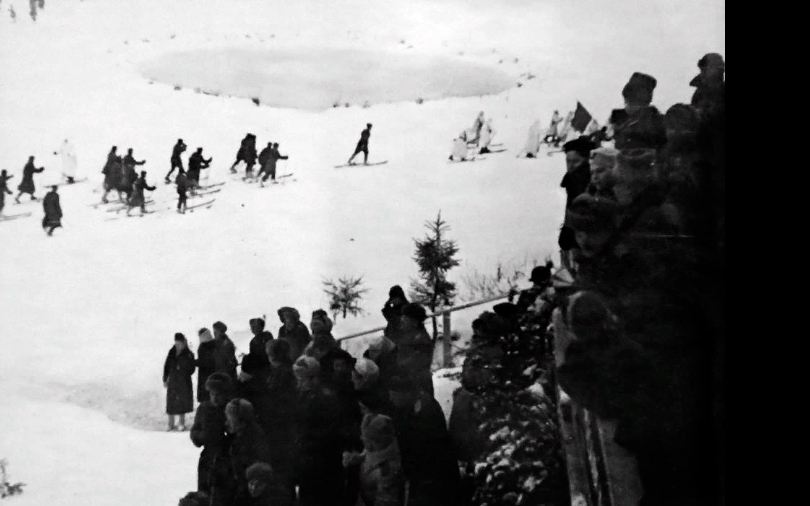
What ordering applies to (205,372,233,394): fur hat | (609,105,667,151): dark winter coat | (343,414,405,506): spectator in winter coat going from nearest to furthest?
(343,414,405,506): spectator in winter coat → (205,372,233,394): fur hat → (609,105,667,151): dark winter coat

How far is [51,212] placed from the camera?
433 centimetres

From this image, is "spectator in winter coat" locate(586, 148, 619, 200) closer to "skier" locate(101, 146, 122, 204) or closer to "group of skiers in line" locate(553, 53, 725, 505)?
"group of skiers in line" locate(553, 53, 725, 505)

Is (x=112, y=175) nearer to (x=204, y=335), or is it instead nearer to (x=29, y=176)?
(x=29, y=176)

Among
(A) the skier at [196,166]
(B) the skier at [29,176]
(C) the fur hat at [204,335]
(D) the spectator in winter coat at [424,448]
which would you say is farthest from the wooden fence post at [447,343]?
(B) the skier at [29,176]

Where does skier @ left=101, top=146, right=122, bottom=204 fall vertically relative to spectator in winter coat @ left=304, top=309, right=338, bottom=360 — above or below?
above

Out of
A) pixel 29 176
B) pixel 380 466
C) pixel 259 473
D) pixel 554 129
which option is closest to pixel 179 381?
pixel 259 473

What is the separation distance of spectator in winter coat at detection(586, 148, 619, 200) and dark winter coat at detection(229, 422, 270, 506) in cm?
179

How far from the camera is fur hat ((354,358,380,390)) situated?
4113 mm

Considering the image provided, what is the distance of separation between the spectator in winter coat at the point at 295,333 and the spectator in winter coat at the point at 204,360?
303 millimetres

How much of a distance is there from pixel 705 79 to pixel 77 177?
9.48 ft

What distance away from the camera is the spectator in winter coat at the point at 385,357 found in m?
4.12

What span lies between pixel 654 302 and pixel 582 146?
2.52 ft

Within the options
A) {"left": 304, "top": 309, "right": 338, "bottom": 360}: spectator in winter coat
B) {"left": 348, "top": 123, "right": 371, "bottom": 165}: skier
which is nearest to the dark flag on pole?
{"left": 348, "top": 123, "right": 371, "bottom": 165}: skier

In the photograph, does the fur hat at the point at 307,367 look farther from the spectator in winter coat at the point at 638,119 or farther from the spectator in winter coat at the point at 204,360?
the spectator in winter coat at the point at 638,119
